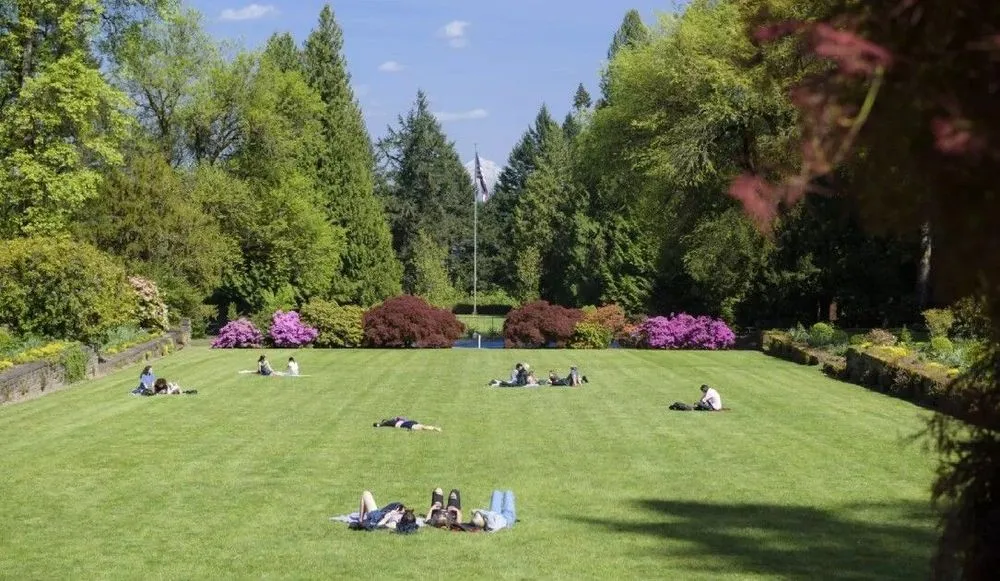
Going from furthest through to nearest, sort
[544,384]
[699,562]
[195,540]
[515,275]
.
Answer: [515,275] → [544,384] → [195,540] → [699,562]

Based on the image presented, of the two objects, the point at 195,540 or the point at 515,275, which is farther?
the point at 515,275

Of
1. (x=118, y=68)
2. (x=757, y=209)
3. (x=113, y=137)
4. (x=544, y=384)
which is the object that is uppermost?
(x=118, y=68)

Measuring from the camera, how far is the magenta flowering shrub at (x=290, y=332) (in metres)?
44.4

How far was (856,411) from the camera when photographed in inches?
897

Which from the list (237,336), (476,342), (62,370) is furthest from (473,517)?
(476,342)

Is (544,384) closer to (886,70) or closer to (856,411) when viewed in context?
(856,411)

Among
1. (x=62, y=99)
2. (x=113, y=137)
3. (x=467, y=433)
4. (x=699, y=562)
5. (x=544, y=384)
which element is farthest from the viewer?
(x=113, y=137)

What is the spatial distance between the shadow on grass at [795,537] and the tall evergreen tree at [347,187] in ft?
181

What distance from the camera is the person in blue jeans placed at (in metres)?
12.7

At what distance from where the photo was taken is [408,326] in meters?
43.9

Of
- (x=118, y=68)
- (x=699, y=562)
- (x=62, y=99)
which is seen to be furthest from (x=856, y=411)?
(x=118, y=68)

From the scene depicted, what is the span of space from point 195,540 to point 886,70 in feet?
33.9

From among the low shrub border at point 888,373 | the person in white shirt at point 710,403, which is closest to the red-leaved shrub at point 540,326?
the low shrub border at point 888,373

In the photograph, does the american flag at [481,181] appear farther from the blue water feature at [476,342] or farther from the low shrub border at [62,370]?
the low shrub border at [62,370]
